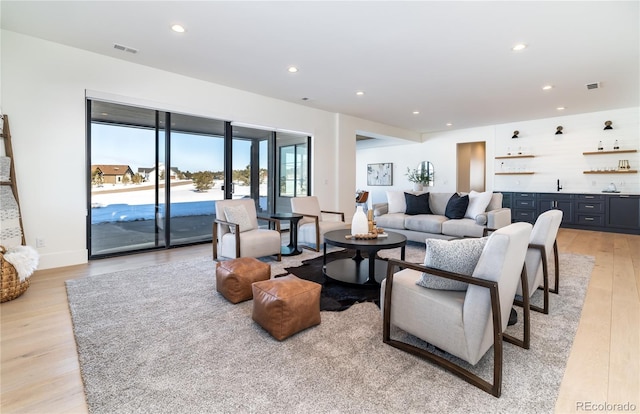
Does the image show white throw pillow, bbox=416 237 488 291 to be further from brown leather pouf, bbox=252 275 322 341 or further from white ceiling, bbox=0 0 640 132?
white ceiling, bbox=0 0 640 132

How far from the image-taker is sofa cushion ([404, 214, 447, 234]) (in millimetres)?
5008

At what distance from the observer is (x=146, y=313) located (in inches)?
102

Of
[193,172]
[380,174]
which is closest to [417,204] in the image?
[193,172]

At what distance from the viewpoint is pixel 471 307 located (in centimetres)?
167

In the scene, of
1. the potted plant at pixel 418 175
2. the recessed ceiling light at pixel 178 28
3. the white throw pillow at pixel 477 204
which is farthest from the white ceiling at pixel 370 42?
the potted plant at pixel 418 175

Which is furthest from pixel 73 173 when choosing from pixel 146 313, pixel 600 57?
pixel 600 57

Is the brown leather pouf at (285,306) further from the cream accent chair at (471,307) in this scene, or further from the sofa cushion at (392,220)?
the sofa cushion at (392,220)

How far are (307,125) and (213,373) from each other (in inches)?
221

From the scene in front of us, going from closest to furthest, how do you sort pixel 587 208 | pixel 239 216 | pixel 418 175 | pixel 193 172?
pixel 239 216 → pixel 193 172 → pixel 587 208 → pixel 418 175

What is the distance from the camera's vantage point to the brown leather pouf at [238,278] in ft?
9.10

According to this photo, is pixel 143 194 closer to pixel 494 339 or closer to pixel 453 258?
pixel 453 258

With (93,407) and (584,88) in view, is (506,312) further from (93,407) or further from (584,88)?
(584,88)

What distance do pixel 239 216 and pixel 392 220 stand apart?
2.76m
